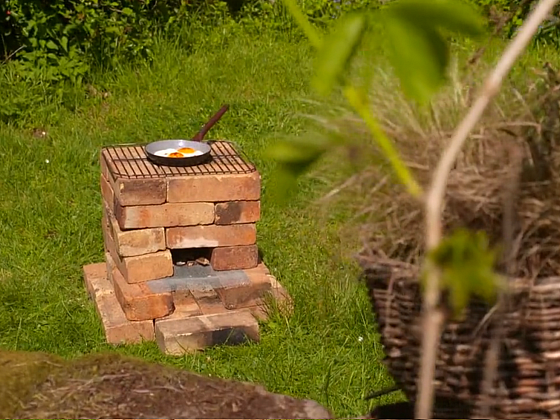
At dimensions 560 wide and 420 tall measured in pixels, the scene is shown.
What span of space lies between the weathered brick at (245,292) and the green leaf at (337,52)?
10.5 feet

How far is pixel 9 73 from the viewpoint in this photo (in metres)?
6.63

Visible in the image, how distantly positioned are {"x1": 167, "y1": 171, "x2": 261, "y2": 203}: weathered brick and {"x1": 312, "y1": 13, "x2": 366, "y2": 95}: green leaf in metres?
3.05

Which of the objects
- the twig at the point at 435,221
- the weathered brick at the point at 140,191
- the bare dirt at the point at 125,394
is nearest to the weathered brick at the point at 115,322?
the weathered brick at the point at 140,191

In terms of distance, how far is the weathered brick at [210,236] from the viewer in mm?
4199

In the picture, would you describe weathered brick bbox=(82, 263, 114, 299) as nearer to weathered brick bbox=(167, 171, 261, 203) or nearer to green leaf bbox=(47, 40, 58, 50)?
weathered brick bbox=(167, 171, 261, 203)

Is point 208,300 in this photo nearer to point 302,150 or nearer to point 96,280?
point 96,280

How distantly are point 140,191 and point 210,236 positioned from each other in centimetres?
37

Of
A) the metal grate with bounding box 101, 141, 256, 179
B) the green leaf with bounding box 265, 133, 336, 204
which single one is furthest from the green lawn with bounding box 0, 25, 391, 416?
the green leaf with bounding box 265, 133, 336, 204

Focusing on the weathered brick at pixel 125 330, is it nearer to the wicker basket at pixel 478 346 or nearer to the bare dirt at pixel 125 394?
the bare dirt at pixel 125 394

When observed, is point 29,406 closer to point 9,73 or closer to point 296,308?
point 296,308

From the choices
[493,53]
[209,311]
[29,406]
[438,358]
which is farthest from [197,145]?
[438,358]

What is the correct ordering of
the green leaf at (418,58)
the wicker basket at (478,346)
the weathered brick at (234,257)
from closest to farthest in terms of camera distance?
the green leaf at (418,58)
the wicker basket at (478,346)
the weathered brick at (234,257)

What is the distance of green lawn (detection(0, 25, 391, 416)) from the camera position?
390 cm

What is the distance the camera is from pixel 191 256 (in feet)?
14.7
